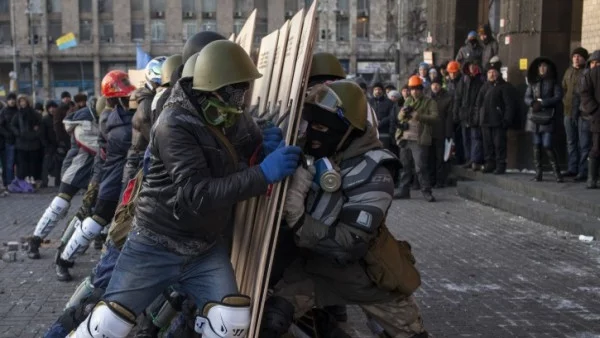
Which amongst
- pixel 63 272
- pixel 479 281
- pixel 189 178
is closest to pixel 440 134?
pixel 479 281

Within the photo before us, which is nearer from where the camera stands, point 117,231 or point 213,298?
point 213,298

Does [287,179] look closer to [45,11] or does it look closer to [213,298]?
[213,298]

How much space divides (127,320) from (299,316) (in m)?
0.98

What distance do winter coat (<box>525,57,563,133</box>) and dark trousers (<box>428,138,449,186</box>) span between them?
1.80 meters

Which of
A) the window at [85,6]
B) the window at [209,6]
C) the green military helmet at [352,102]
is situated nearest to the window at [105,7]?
the window at [85,6]

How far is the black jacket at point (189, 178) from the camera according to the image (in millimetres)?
3703

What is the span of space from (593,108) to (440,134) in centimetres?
332

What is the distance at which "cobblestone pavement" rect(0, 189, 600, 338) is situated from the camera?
239 inches

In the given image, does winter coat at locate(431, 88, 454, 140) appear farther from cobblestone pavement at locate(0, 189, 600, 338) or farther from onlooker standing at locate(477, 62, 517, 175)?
cobblestone pavement at locate(0, 189, 600, 338)

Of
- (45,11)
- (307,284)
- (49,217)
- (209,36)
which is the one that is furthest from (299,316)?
(45,11)

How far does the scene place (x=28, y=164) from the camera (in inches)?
653

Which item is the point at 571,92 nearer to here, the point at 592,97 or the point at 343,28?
the point at 592,97

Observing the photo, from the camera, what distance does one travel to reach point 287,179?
13.1ft

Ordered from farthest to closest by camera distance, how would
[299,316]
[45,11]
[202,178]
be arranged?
[45,11] → [299,316] → [202,178]
